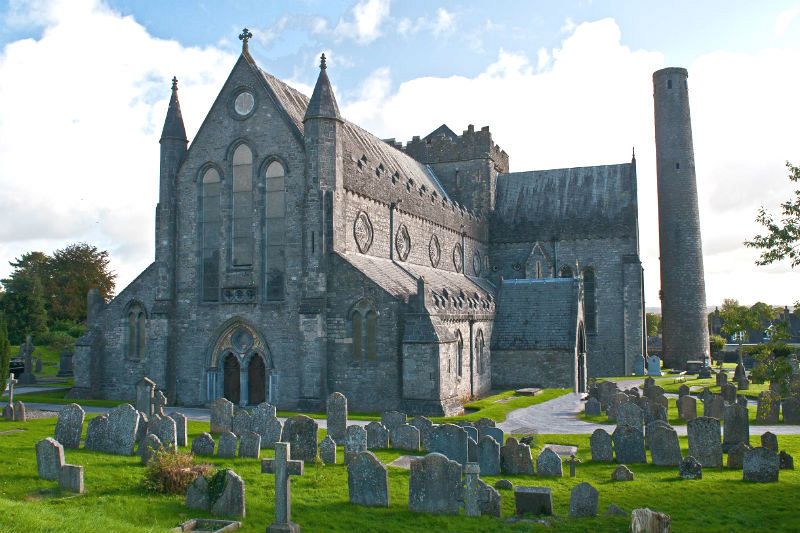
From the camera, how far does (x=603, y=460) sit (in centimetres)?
1734

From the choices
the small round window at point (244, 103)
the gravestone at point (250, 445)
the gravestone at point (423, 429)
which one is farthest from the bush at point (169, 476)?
the small round window at point (244, 103)

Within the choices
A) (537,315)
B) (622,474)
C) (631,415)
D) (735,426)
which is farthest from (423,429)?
(537,315)

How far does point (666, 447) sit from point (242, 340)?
1804cm

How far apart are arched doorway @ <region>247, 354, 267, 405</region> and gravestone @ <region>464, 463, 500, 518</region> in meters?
17.8

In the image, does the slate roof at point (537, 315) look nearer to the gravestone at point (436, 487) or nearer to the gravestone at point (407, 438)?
the gravestone at point (407, 438)

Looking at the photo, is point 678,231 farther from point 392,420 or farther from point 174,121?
point 392,420

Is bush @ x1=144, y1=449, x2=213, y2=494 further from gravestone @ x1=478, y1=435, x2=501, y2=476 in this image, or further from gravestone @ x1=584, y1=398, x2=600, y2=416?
gravestone @ x1=584, y1=398, x2=600, y2=416

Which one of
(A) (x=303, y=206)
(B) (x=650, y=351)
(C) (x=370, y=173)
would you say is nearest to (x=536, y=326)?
(C) (x=370, y=173)

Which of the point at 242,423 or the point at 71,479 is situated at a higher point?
the point at 242,423

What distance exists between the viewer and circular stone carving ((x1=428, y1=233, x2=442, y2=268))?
3691 centimetres

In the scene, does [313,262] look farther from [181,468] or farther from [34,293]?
[34,293]

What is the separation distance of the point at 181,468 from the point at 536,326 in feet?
84.2

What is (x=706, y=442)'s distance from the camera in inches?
667

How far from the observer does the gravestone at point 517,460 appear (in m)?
15.7
